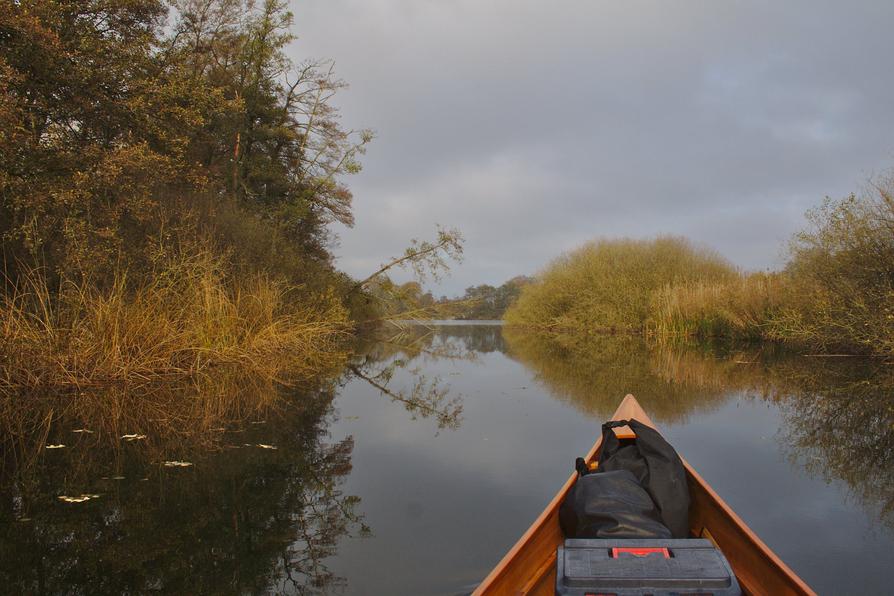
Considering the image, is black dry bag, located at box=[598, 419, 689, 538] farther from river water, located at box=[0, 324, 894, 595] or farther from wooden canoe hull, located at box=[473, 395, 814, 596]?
river water, located at box=[0, 324, 894, 595]

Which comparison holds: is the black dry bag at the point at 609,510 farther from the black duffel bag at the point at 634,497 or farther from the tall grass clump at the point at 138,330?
the tall grass clump at the point at 138,330

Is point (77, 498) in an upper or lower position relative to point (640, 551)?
lower

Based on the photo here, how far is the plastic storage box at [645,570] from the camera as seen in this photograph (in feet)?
5.17

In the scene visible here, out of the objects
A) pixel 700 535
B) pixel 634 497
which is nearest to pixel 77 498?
pixel 634 497

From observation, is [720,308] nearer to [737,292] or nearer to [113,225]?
[737,292]

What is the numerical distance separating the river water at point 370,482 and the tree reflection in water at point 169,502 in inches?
0.5

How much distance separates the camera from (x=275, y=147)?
1838 centimetres

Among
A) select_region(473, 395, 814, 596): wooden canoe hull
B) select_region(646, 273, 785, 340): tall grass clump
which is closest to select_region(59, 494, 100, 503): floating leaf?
select_region(473, 395, 814, 596): wooden canoe hull

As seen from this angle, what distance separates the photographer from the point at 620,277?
20.2 metres

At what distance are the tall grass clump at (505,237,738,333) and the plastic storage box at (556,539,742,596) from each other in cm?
1843

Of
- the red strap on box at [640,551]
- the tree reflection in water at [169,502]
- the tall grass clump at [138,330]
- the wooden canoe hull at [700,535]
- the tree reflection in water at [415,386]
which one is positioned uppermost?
the tall grass clump at [138,330]

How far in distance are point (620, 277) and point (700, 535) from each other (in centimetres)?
1861

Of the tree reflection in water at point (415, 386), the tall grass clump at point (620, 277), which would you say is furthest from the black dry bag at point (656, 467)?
the tall grass clump at point (620, 277)

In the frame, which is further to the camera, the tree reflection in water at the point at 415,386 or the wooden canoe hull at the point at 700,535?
the tree reflection in water at the point at 415,386
